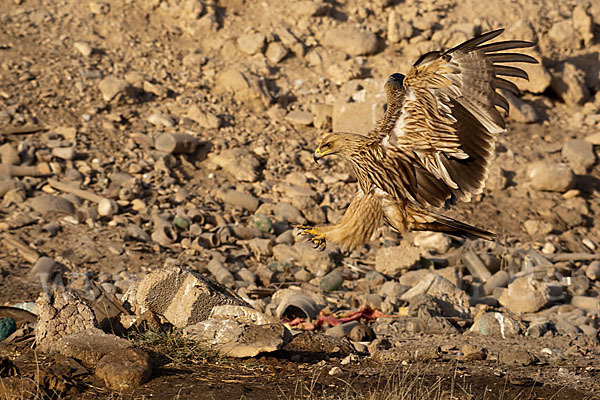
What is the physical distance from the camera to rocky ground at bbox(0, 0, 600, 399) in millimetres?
5344

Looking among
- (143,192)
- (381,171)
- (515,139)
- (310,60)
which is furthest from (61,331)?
(515,139)

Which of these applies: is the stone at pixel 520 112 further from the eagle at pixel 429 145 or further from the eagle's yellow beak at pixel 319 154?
the eagle's yellow beak at pixel 319 154

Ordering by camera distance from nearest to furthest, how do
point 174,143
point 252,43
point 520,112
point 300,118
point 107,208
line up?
Answer: point 107,208 < point 174,143 < point 300,118 < point 252,43 < point 520,112

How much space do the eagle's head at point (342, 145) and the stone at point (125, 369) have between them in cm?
180

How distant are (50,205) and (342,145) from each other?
4.60 m

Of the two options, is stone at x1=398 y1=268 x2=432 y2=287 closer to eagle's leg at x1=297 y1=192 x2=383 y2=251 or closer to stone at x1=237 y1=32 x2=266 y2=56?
eagle's leg at x1=297 y1=192 x2=383 y2=251

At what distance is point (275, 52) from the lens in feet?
37.6

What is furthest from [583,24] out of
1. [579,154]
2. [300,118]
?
[300,118]

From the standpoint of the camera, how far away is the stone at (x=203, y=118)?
10375 mm

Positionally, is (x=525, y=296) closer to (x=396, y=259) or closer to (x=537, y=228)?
(x=396, y=259)

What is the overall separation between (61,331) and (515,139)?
26.3ft

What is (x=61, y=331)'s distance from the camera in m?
5.32

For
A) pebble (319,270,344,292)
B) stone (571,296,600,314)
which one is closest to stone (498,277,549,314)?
stone (571,296,600,314)

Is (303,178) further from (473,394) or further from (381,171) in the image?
(473,394)
